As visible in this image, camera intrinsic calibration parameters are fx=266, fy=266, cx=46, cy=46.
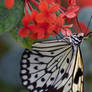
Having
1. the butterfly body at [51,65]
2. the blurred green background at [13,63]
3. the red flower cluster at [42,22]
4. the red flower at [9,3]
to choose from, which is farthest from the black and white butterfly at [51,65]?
the red flower at [9,3]

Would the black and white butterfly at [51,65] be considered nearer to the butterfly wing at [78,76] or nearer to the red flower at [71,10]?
the butterfly wing at [78,76]

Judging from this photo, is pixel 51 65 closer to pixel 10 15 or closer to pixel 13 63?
pixel 13 63

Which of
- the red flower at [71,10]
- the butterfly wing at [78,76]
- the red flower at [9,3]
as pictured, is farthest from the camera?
the butterfly wing at [78,76]

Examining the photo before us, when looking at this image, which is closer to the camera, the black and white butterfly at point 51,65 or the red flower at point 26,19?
the red flower at point 26,19

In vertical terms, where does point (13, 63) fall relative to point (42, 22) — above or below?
below

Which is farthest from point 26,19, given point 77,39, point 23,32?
point 77,39

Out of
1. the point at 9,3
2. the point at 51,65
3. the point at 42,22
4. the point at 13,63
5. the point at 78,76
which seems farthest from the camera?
the point at 13,63

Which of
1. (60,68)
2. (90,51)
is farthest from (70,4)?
(90,51)
